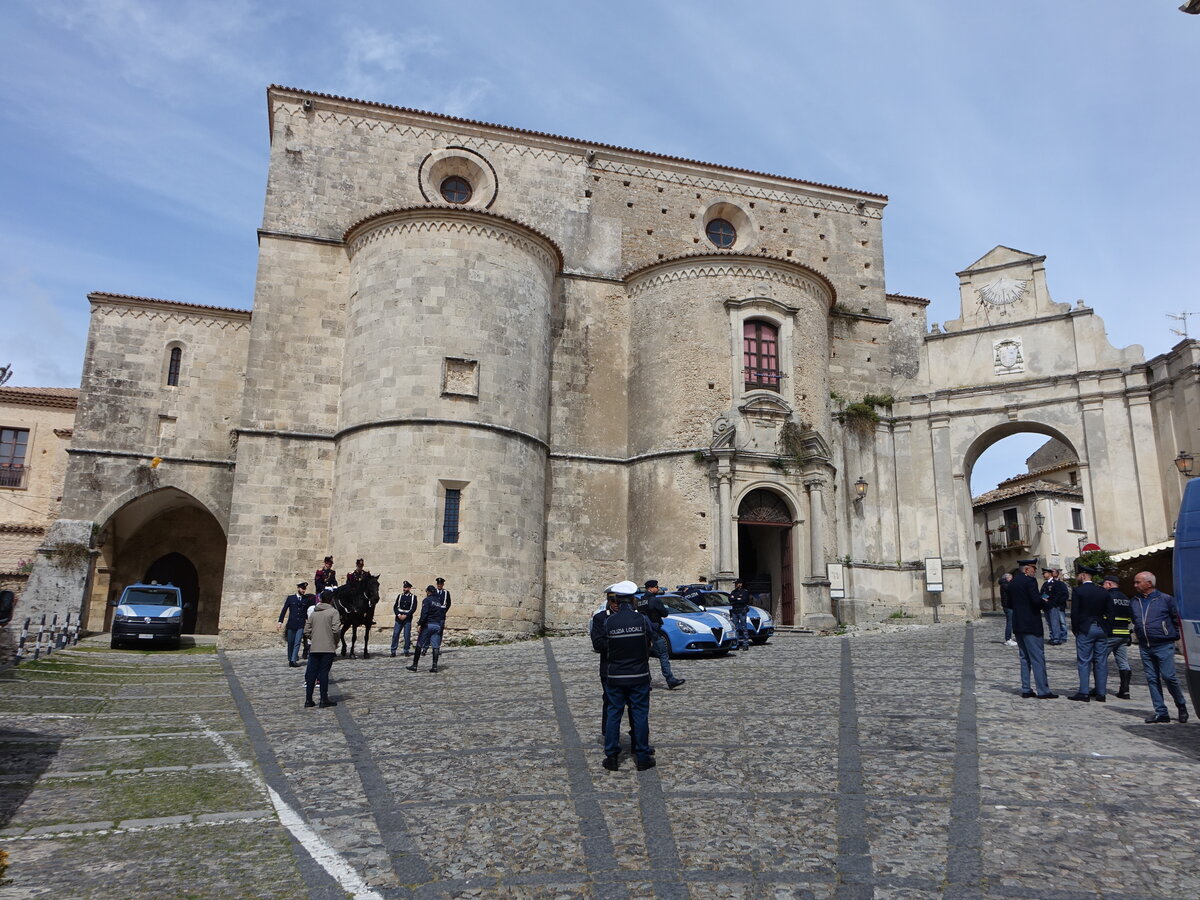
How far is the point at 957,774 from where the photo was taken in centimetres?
777

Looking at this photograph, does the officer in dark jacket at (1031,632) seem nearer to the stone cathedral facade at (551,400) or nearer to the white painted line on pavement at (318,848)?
the white painted line on pavement at (318,848)

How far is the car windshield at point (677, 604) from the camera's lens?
676 inches

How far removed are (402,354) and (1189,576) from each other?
16.8 meters

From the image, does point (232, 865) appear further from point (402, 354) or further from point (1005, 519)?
point (1005, 519)

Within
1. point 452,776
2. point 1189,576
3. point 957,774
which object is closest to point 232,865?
point 452,776

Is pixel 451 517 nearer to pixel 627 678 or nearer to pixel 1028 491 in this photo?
pixel 627 678

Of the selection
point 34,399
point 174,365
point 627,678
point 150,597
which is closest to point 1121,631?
point 627,678

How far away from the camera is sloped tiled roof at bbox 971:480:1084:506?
41.1 meters

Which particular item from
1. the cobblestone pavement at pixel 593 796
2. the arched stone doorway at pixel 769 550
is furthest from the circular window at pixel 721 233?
the cobblestone pavement at pixel 593 796

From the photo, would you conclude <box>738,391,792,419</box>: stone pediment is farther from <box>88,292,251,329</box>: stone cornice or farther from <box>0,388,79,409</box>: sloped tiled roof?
<box>0,388,79,409</box>: sloped tiled roof

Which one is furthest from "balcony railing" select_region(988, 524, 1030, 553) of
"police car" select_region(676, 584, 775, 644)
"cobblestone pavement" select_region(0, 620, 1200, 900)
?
"cobblestone pavement" select_region(0, 620, 1200, 900)

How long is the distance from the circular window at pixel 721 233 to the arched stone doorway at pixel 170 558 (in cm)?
1676

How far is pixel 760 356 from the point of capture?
972 inches

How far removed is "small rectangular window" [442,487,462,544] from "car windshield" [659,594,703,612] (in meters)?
5.69
